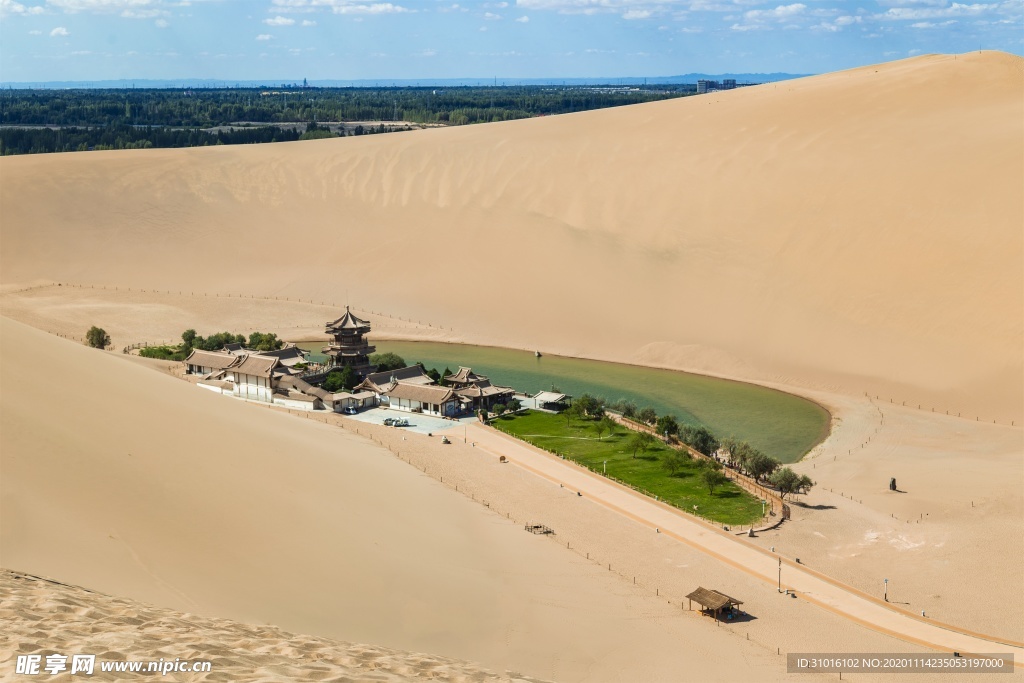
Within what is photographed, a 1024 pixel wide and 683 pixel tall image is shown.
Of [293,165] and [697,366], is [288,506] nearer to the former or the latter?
[697,366]

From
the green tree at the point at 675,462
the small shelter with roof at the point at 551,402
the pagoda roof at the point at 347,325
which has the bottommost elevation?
the small shelter with roof at the point at 551,402

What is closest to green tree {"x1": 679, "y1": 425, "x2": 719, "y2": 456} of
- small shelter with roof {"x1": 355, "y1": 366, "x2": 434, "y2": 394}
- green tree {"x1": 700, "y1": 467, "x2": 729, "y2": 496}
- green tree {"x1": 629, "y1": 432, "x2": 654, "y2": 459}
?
green tree {"x1": 629, "y1": 432, "x2": 654, "y2": 459}

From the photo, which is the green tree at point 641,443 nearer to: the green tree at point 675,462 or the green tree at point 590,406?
the green tree at point 675,462

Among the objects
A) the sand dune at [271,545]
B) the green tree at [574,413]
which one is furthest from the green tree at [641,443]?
the sand dune at [271,545]

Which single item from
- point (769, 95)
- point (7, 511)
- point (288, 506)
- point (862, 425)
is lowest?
point (862, 425)

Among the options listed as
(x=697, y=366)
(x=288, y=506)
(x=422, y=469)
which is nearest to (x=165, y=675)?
(x=288, y=506)

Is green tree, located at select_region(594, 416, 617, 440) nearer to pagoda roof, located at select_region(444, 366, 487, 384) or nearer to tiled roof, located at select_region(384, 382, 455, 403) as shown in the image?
tiled roof, located at select_region(384, 382, 455, 403)
